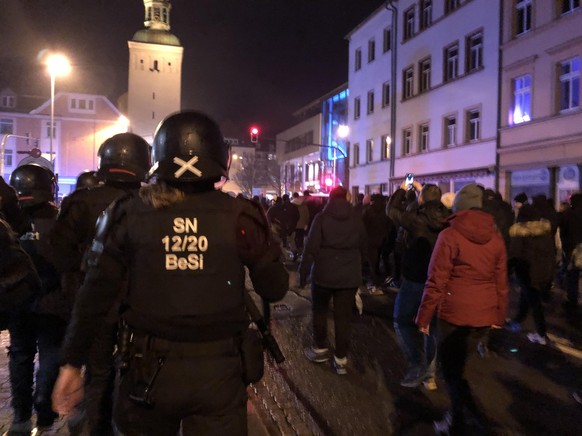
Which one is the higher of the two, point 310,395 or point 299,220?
point 299,220

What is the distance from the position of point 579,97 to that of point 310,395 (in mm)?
17443

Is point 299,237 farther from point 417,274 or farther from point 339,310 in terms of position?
point 417,274

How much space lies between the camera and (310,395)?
17.4 feet

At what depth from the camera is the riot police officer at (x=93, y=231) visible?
3479 mm

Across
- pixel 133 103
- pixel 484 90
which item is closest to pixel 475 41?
pixel 484 90

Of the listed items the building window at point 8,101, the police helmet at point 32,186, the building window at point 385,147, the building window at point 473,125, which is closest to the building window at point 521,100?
the building window at point 473,125

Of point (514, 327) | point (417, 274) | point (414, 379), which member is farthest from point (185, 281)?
point (514, 327)

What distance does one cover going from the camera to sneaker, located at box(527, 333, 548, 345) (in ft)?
23.0

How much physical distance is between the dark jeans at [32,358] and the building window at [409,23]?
30.2 metres

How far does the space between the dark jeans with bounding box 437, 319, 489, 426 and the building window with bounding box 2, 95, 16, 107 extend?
2713 inches

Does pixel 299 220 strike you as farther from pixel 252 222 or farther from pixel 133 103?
pixel 133 103

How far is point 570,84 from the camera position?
19297mm

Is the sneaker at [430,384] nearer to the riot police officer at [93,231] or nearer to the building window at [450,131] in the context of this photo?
the riot police officer at [93,231]

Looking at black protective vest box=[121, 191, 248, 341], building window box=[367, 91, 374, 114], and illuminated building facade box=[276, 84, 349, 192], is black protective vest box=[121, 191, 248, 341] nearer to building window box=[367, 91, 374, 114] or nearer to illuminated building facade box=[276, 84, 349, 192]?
building window box=[367, 91, 374, 114]
